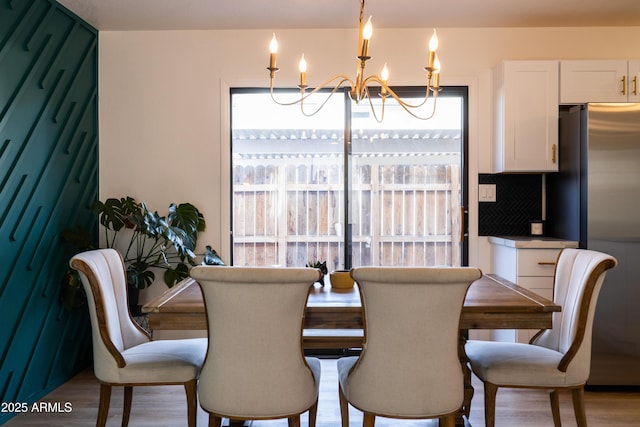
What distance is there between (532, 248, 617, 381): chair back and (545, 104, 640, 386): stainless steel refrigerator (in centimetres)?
84

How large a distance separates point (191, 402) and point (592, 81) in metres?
3.30

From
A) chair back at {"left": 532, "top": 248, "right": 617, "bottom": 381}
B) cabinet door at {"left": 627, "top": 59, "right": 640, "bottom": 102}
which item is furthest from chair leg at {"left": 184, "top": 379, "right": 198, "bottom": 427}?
cabinet door at {"left": 627, "top": 59, "right": 640, "bottom": 102}

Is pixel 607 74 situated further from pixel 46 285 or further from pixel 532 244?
pixel 46 285

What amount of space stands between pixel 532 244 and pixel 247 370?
7.19 feet

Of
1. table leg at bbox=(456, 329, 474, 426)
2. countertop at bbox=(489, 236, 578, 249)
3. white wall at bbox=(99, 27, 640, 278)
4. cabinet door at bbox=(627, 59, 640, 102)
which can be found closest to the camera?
table leg at bbox=(456, 329, 474, 426)

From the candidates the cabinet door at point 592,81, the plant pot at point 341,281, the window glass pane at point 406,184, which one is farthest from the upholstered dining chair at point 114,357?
the cabinet door at point 592,81

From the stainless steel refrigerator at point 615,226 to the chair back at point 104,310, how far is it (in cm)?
280

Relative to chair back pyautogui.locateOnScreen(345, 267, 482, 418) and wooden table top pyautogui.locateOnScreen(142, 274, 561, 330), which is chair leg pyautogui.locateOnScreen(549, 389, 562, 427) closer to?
wooden table top pyautogui.locateOnScreen(142, 274, 561, 330)

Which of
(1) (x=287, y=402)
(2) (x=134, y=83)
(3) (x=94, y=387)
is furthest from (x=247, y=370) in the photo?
(2) (x=134, y=83)

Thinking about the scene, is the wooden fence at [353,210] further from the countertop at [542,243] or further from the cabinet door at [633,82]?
the cabinet door at [633,82]

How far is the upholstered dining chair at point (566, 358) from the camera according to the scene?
6.29ft

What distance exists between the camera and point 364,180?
3.67 meters

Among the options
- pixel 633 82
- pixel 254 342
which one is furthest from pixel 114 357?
pixel 633 82

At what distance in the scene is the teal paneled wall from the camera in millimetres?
2551
